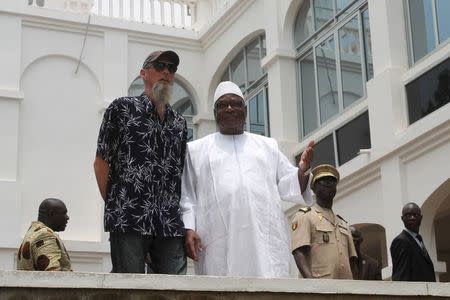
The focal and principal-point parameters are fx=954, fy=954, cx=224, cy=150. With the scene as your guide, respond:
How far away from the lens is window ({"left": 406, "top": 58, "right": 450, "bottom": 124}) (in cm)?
1232

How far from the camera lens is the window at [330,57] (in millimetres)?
14680

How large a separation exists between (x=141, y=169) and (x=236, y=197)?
22.5 inches

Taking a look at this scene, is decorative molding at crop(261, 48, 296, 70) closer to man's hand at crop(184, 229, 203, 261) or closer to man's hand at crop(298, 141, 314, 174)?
man's hand at crop(298, 141, 314, 174)

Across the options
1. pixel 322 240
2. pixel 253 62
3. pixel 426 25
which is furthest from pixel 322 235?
pixel 253 62

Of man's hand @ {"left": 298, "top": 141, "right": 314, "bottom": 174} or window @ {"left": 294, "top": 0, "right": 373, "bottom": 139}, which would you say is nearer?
man's hand @ {"left": 298, "top": 141, "right": 314, "bottom": 174}

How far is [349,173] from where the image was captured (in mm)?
14148

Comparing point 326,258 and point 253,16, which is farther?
point 253,16

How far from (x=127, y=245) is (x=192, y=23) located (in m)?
16.2

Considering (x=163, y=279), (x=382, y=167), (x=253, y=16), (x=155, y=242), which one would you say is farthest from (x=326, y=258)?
(x=253, y=16)

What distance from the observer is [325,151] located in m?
15.2

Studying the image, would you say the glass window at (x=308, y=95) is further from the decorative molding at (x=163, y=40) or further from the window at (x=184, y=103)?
the decorative molding at (x=163, y=40)

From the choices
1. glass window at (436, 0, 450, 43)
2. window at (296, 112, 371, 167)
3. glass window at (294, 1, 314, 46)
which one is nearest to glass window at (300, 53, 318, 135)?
glass window at (294, 1, 314, 46)

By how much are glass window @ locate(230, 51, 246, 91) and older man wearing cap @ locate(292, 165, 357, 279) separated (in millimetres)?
12269

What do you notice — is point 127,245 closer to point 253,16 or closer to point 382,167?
point 382,167
